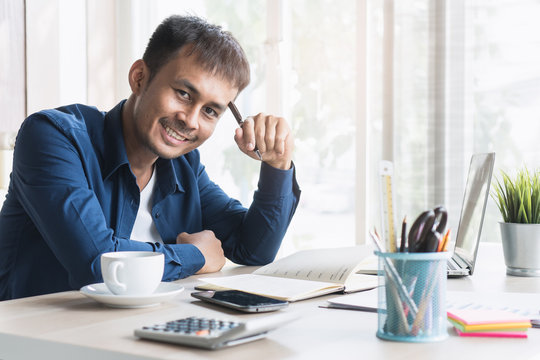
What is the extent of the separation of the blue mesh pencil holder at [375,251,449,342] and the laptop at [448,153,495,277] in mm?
535

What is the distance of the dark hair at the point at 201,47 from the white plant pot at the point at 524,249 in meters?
0.74

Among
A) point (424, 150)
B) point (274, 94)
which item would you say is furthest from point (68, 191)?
point (274, 94)

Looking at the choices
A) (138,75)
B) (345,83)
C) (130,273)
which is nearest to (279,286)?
(130,273)

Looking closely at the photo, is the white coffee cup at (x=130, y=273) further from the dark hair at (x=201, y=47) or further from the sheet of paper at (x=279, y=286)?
the dark hair at (x=201, y=47)

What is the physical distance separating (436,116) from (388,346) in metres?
1.97

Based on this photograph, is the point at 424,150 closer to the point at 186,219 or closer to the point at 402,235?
the point at 186,219

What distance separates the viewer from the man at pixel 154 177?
126cm

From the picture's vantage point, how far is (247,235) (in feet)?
5.21

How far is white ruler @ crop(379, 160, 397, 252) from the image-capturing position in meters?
0.74

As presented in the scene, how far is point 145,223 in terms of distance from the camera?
1530 millimetres

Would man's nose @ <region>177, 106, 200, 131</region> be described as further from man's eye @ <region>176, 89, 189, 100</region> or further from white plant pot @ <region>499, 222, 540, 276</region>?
white plant pot @ <region>499, 222, 540, 276</region>

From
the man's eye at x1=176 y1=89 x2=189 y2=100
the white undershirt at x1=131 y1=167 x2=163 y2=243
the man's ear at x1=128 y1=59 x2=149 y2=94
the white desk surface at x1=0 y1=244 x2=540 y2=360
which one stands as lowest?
the white desk surface at x1=0 y1=244 x2=540 y2=360

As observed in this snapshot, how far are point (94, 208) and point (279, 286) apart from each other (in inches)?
16.2

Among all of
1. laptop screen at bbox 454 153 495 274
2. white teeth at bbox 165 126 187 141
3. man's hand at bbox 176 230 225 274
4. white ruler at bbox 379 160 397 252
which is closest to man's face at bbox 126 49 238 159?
white teeth at bbox 165 126 187 141
